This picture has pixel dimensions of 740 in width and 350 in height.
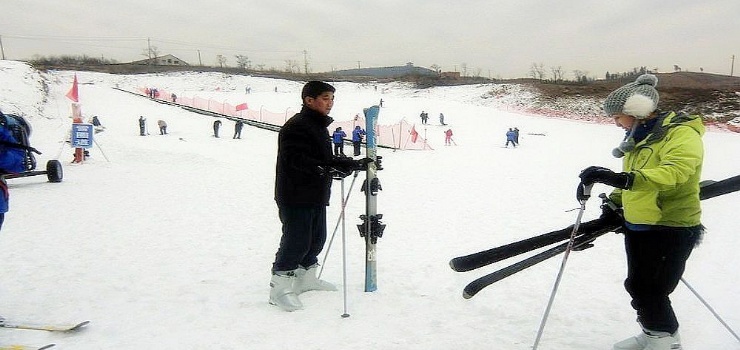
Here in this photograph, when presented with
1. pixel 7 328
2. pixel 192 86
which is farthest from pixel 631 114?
pixel 192 86

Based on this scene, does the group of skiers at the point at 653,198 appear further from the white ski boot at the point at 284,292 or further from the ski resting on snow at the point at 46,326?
the ski resting on snow at the point at 46,326

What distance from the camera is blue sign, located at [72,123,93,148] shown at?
539 inches

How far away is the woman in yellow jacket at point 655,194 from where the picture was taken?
239 cm

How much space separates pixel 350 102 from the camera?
164 feet

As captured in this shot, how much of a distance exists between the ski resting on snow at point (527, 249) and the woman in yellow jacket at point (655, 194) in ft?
0.73

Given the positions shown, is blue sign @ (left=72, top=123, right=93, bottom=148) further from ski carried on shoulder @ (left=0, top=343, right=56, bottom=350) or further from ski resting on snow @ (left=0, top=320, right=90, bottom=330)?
ski carried on shoulder @ (left=0, top=343, right=56, bottom=350)

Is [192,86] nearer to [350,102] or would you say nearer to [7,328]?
[350,102]

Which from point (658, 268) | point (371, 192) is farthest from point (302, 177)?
point (658, 268)

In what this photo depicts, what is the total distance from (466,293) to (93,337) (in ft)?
8.76

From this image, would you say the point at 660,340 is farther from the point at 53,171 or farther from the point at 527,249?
the point at 53,171

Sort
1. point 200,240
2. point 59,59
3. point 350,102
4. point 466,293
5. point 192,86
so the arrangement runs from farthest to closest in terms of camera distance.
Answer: point 59,59, point 192,86, point 350,102, point 200,240, point 466,293

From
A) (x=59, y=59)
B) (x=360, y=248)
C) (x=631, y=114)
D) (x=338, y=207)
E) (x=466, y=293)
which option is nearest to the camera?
(x=631, y=114)

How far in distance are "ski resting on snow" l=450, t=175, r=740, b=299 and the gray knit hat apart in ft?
2.08

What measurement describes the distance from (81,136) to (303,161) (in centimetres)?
1291
